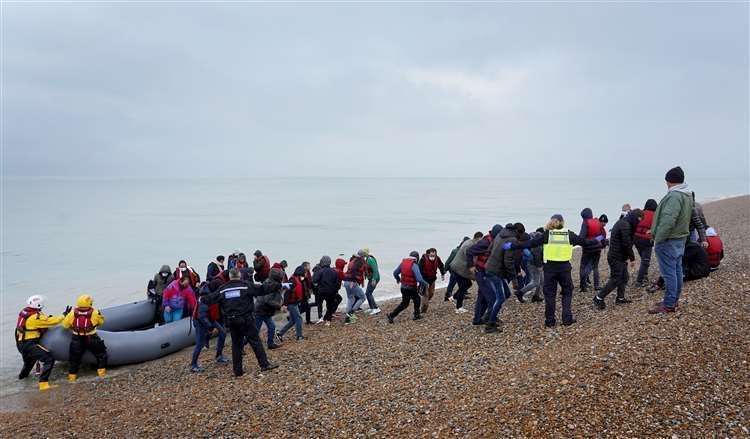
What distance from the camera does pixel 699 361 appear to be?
5.52m

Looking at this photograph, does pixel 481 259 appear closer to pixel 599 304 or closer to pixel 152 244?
pixel 599 304

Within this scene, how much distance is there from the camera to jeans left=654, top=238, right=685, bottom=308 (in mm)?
6938

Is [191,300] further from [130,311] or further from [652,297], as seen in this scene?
[652,297]

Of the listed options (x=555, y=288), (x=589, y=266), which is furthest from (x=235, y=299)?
(x=589, y=266)

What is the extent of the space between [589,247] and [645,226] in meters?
1.31

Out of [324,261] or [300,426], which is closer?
[300,426]

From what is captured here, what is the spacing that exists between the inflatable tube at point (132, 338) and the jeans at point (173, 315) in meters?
0.16

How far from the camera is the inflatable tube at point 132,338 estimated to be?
989cm

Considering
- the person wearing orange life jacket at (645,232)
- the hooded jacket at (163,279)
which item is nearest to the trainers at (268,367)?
the hooded jacket at (163,279)

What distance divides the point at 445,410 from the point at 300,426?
176 cm

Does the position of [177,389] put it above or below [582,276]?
below

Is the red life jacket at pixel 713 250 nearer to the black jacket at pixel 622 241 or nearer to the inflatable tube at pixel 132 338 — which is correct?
the black jacket at pixel 622 241

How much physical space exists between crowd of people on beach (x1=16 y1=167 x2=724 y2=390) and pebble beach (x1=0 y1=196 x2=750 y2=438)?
0.45 meters

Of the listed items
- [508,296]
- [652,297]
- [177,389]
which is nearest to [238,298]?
[177,389]
